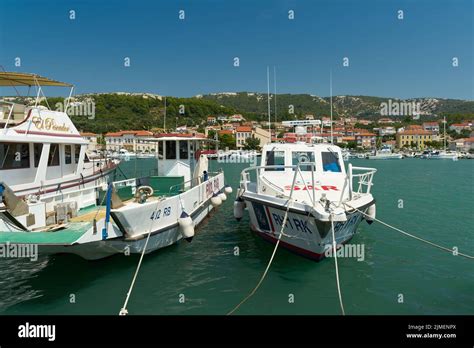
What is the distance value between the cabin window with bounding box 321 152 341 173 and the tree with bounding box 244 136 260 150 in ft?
384

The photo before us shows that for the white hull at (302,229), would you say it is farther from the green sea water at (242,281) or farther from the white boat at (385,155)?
the white boat at (385,155)

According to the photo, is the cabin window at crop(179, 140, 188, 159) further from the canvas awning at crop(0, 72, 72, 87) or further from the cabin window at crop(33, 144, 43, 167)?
the canvas awning at crop(0, 72, 72, 87)

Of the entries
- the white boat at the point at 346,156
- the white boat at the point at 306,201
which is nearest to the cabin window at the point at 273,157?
the white boat at the point at 306,201

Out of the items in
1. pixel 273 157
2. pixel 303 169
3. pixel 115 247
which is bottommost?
pixel 115 247

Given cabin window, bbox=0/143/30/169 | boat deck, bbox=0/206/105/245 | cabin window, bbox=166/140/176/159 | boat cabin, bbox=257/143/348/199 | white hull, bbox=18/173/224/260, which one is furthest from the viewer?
cabin window, bbox=166/140/176/159

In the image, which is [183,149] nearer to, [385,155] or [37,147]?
[37,147]

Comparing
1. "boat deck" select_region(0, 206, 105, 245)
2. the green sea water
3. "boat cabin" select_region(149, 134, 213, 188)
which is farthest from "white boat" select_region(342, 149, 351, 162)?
"boat deck" select_region(0, 206, 105, 245)

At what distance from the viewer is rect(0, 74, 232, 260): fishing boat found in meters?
8.14

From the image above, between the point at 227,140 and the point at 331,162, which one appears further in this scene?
the point at 227,140

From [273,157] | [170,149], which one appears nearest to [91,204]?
[170,149]

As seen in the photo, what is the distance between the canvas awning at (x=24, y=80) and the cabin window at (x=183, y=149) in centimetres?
578

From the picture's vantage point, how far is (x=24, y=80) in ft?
48.2

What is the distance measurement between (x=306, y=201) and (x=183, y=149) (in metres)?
7.78
